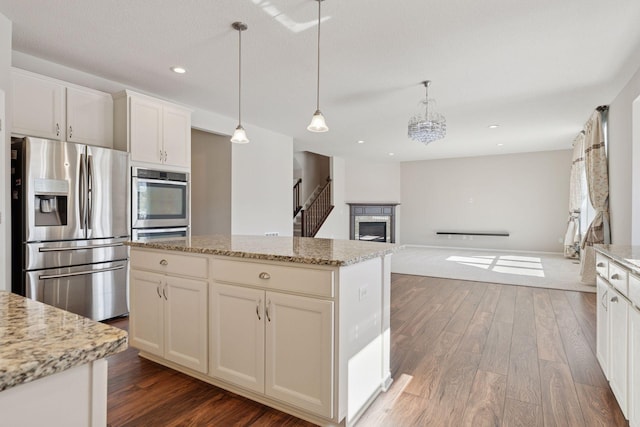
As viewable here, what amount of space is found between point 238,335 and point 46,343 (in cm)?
146

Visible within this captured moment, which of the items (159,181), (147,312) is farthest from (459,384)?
(159,181)

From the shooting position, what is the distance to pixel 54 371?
0.63 metres

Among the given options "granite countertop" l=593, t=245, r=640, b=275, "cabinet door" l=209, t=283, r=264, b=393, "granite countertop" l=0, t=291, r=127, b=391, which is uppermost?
"granite countertop" l=593, t=245, r=640, b=275

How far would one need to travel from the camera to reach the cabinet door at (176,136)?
4.00 metres

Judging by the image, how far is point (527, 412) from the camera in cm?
197

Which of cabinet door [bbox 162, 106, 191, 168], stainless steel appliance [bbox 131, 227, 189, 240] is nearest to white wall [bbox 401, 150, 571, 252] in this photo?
cabinet door [bbox 162, 106, 191, 168]

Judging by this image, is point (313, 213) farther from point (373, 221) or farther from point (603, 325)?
point (603, 325)

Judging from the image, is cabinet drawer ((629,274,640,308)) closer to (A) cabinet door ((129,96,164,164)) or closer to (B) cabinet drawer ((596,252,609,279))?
(B) cabinet drawer ((596,252,609,279))

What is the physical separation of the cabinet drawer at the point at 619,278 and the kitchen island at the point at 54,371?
7.23 ft

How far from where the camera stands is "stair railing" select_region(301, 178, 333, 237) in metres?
8.65

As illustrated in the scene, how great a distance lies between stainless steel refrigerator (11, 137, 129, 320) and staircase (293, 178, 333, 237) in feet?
16.9

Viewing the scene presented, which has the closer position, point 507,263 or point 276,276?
point 276,276

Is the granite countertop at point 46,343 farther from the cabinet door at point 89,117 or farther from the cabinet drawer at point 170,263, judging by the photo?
the cabinet door at point 89,117

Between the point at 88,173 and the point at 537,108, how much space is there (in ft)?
18.0
